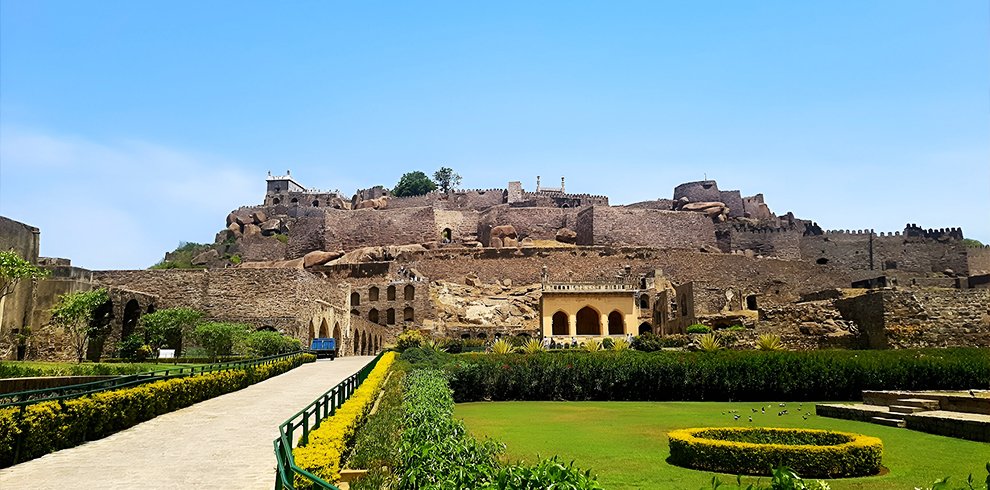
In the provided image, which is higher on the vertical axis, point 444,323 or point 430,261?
point 430,261

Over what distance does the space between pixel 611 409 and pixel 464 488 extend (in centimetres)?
1412

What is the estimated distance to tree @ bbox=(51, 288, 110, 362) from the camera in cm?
2839

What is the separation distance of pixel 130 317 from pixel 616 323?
85.2 ft

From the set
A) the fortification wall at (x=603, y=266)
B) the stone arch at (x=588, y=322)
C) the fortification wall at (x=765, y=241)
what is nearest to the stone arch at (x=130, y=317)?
the fortification wall at (x=603, y=266)

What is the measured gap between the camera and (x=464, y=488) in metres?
4.38

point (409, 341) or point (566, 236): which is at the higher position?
point (566, 236)

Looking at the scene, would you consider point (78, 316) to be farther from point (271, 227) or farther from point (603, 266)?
point (271, 227)

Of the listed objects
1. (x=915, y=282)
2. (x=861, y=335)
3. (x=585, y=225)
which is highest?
(x=585, y=225)

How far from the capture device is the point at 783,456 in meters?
9.13

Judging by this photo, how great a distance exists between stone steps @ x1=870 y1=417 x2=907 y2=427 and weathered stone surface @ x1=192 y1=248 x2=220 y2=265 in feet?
198

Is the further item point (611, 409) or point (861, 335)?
point (861, 335)

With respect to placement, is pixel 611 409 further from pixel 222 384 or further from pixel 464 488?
pixel 464 488

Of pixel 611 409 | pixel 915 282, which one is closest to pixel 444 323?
pixel 611 409

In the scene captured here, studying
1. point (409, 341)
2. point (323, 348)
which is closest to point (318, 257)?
point (409, 341)
